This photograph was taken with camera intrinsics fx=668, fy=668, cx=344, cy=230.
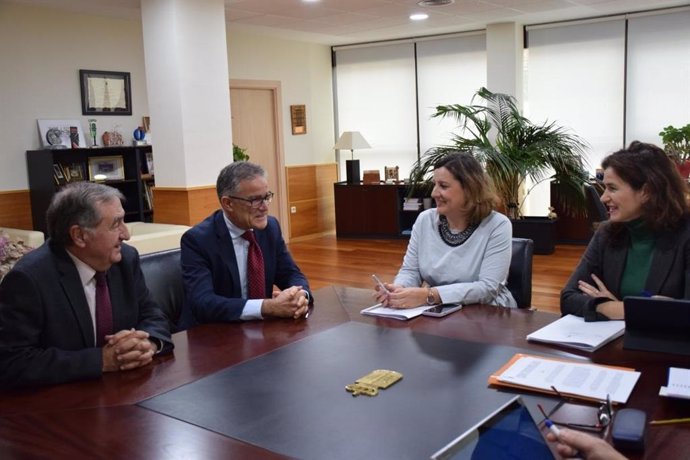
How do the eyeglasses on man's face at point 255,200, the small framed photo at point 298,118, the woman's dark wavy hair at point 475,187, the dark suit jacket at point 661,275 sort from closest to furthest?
1. the dark suit jacket at point 661,275
2. the eyeglasses on man's face at point 255,200
3. the woman's dark wavy hair at point 475,187
4. the small framed photo at point 298,118

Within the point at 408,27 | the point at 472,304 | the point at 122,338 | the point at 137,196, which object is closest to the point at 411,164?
the point at 408,27

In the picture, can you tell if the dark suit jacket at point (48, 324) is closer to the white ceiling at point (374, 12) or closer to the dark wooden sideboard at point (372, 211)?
the white ceiling at point (374, 12)

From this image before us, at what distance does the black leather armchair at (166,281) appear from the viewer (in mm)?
2447

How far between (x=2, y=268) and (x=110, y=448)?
66.0 inches

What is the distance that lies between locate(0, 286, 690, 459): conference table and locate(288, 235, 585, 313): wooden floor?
3142mm

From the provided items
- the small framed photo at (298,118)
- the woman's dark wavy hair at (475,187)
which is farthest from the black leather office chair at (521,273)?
the small framed photo at (298,118)

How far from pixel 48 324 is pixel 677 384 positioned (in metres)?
1.56

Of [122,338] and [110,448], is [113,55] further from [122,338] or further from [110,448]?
[110,448]

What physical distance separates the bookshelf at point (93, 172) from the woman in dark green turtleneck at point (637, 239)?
433 cm

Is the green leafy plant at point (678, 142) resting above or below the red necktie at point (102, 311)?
above

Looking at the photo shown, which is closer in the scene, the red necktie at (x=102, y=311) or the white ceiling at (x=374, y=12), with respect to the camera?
the red necktie at (x=102, y=311)

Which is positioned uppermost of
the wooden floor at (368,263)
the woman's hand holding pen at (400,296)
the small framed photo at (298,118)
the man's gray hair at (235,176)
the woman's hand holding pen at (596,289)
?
the small framed photo at (298,118)

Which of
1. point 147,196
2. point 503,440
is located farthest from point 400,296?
point 147,196

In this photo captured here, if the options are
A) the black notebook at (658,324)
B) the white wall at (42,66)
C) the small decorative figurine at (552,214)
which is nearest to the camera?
the black notebook at (658,324)
